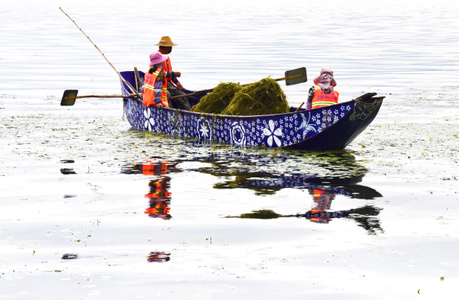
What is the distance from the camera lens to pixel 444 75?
95.1 ft

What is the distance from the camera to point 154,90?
1728 centimetres

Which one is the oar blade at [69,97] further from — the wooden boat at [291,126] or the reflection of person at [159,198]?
the reflection of person at [159,198]

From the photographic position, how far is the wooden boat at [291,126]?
45.5 feet

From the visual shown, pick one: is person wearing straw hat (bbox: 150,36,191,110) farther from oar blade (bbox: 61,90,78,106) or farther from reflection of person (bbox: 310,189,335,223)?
reflection of person (bbox: 310,189,335,223)

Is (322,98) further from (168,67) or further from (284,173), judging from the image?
(168,67)

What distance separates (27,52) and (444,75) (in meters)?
19.5

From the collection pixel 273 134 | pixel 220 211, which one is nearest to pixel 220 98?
pixel 273 134

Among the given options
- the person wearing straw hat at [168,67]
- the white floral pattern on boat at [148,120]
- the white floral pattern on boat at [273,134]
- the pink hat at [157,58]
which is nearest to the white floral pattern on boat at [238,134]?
the white floral pattern on boat at [273,134]

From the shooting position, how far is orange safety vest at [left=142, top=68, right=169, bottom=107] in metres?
17.1


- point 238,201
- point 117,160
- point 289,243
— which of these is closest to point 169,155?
point 117,160

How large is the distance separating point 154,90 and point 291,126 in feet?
12.4

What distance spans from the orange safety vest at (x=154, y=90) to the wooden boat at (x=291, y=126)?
60 cm

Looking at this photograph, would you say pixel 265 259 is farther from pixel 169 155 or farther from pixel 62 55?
pixel 62 55

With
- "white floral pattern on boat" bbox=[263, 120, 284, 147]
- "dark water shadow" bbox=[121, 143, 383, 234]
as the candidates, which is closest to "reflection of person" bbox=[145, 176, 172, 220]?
"dark water shadow" bbox=[121, 143, 383, 234]
